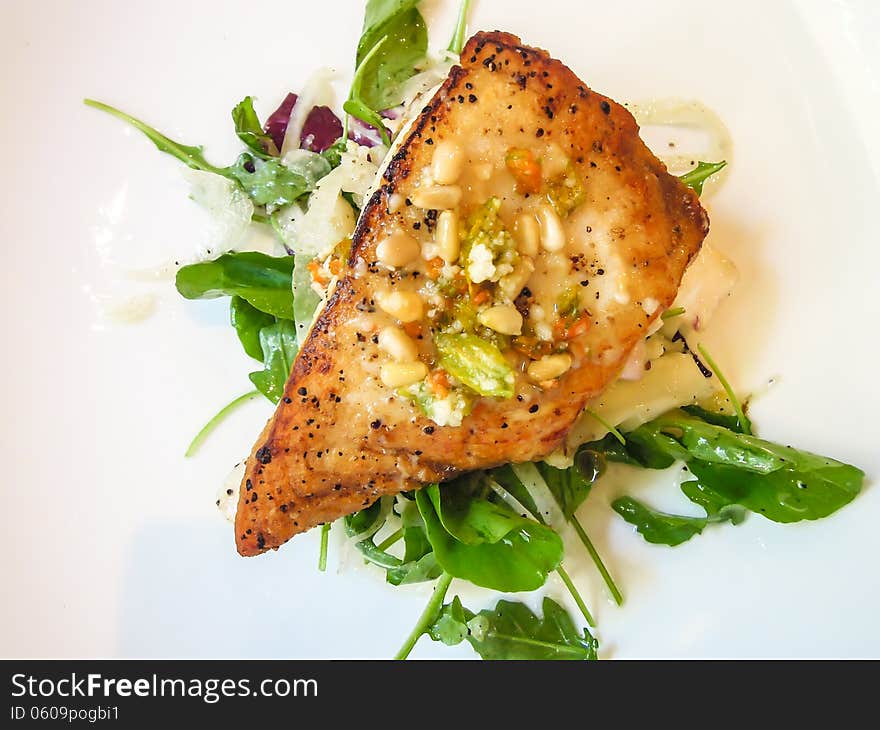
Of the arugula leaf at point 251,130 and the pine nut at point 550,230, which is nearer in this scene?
the pine nut at point 550,230

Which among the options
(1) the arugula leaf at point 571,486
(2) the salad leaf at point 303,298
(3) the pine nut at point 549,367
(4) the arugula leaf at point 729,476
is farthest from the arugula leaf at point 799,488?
(2) the salad leaf at point 303,298


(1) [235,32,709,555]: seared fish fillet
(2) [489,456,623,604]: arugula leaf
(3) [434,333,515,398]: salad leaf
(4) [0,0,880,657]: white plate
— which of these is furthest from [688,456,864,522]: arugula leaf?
(3) [434,333,515,398]: salad leaf

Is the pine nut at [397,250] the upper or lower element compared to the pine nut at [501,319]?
upper

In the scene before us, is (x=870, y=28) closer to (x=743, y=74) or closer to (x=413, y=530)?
(x=743, y=74)

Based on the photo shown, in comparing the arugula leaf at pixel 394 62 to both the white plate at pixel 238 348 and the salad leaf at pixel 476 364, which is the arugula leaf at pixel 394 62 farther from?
the salad leaf at pixel 476 364

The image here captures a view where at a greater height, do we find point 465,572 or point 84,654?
point 465,572

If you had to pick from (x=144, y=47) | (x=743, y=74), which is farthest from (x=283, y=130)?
(x=743, y=74)

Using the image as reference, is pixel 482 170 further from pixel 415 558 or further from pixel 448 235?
pixel 415 558
